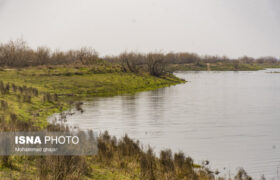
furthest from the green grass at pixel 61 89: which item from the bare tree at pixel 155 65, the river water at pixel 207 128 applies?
the river water at pixel 207 128

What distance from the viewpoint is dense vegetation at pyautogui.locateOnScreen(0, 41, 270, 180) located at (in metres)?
10.9

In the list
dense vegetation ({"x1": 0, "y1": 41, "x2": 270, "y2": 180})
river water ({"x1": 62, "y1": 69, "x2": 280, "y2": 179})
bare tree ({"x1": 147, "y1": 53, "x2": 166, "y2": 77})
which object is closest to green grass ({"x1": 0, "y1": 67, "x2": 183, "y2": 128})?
dense vegetation ({"x1": 0, "y1": 41, "x2": 270, "y2": 180})

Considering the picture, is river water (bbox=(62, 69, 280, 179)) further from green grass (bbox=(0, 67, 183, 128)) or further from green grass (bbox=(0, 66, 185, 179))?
green grass (bbox=(0, 67, 183, 128))

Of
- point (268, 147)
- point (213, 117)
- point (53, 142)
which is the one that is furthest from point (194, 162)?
point (213, 117)

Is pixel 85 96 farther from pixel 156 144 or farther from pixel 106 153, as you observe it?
pixel 106 153

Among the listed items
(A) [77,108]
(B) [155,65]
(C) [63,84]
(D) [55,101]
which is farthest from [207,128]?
(B) [155,65]

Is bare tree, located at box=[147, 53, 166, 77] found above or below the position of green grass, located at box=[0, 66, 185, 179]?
above

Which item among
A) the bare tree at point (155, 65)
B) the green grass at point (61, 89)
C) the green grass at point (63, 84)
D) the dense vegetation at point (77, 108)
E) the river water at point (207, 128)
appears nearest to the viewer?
the dense vegetation at point (77, 108)

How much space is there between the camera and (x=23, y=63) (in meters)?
77.0

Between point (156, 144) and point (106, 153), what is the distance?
5890mm

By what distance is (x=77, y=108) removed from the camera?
116ft

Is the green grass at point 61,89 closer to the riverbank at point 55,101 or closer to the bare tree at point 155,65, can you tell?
the riverbank at point 55,101

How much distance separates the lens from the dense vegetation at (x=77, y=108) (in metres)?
10.9

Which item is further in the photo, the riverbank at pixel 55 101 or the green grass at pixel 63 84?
the green grass at pixel 63 84
